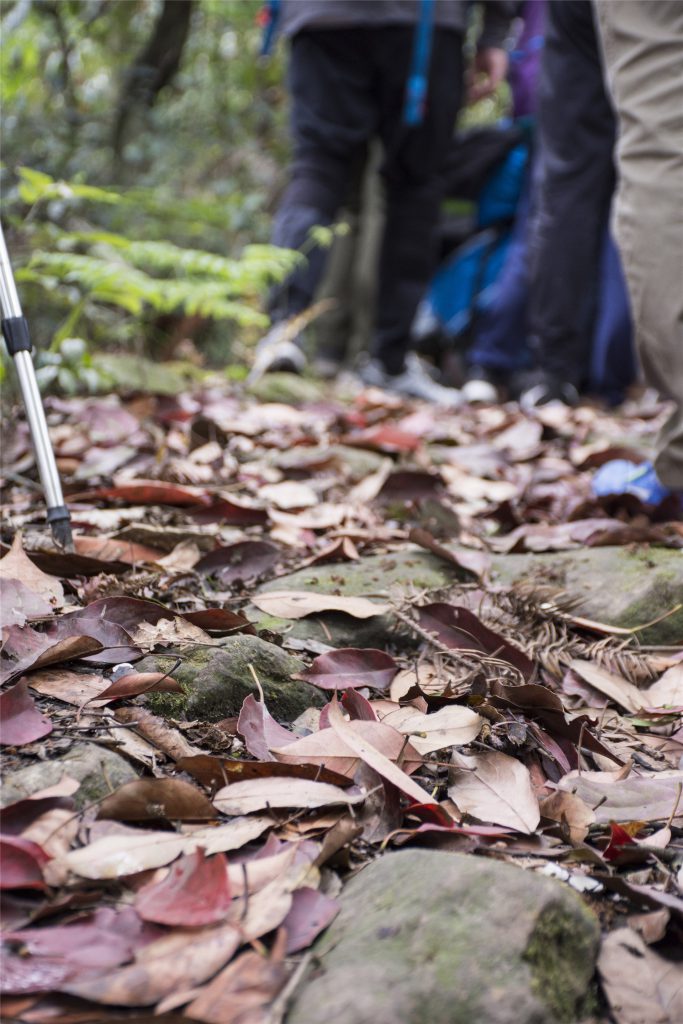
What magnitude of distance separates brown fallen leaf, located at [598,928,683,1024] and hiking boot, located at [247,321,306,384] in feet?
9.49

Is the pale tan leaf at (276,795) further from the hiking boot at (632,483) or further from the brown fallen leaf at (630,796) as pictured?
the hiking boot at (632,483)

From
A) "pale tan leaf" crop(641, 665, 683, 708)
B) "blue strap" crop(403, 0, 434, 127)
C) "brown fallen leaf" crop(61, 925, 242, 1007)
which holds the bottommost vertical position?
"pale tan leaf" crop(641, 665, 683, 708)

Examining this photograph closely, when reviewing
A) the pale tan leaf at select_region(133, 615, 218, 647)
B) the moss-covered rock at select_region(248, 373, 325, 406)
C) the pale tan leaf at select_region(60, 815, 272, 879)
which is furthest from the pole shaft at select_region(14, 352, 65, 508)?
the moss-covered rock at select_region(248, 373, 325, 406)

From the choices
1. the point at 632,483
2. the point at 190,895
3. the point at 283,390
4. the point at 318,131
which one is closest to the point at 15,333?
the point at 190,895

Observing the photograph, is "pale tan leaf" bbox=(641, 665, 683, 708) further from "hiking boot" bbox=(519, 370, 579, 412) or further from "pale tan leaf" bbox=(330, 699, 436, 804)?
"hiking boot" bbox=(519, 370, 579, 412)

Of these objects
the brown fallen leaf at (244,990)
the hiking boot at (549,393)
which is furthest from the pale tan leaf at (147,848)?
the hiking boot at (549,393)

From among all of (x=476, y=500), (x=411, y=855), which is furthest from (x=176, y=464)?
(x=411, y=855)

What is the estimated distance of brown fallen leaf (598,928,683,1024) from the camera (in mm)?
848

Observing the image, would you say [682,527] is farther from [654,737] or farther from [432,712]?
[432,712]

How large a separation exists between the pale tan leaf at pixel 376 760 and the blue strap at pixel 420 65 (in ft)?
10.6

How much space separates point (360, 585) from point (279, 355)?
2139 millimetres

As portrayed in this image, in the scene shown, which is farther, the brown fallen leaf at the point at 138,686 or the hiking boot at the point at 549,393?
the hiking boot at the point at 549,393

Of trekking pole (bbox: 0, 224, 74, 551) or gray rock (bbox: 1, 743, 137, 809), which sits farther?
trekking pole (bbox: 0, 224, 74, 551)

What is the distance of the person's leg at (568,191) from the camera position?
3.44m
